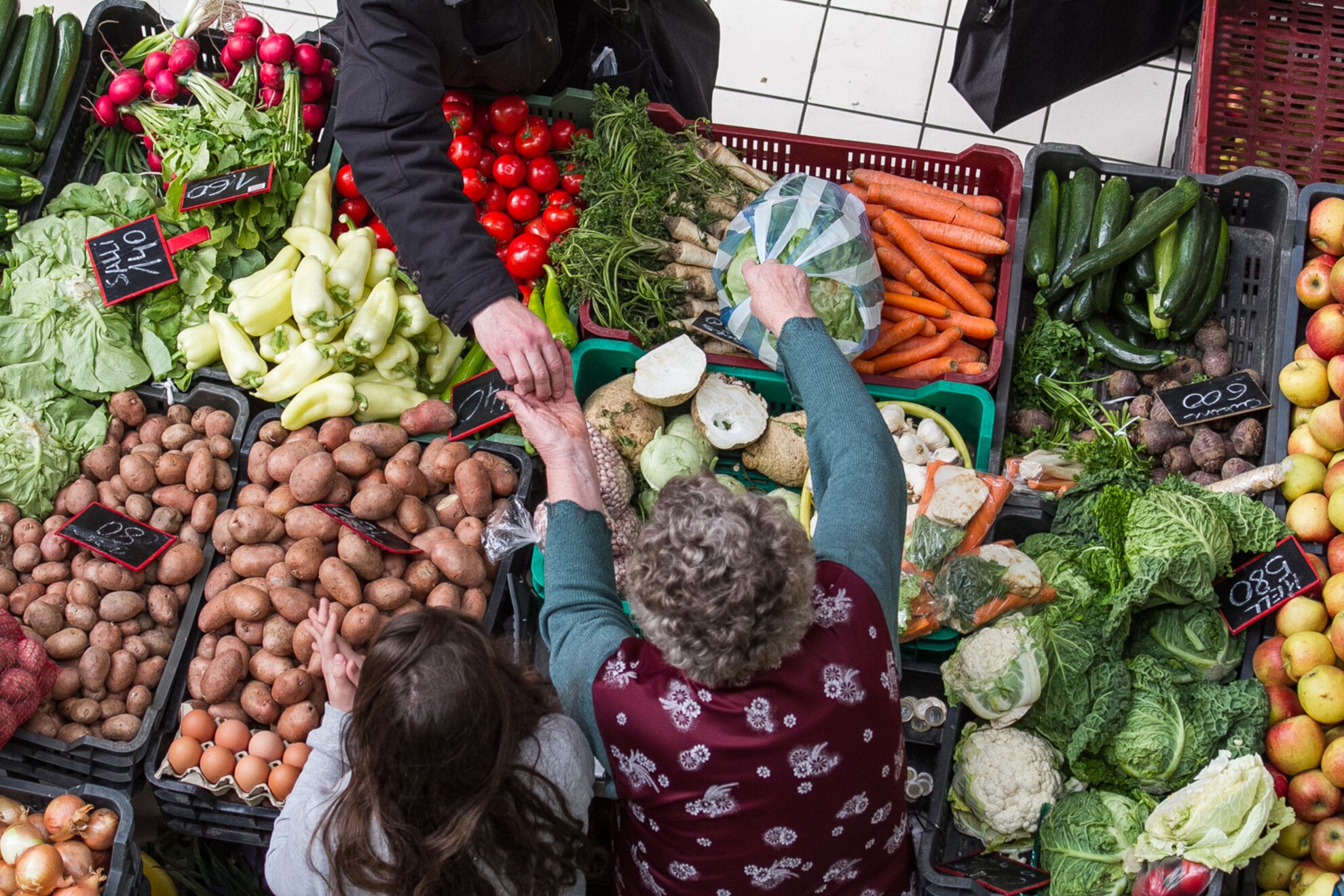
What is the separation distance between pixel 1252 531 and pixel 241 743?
8.00 ft

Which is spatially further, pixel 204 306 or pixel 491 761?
pixel 204 306

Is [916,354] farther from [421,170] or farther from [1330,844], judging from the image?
[1330,844]

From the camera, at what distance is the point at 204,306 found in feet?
10.1

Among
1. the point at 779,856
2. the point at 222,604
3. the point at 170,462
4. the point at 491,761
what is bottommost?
the point at 222,604

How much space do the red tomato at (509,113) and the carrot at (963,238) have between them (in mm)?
1253

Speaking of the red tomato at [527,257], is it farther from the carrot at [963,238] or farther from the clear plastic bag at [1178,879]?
the clear plastic bag at [1178,879]

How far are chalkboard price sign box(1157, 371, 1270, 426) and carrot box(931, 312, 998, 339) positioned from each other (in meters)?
0.48

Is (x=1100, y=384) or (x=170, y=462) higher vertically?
(x=1100, y=384)

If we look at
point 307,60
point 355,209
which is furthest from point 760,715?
point 307,60

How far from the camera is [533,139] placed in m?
3.28

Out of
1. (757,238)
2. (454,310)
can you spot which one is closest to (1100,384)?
(757,238)

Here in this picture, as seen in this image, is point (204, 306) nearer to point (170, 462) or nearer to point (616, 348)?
point (170, 462)

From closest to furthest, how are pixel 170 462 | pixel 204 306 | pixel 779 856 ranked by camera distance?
pixel 779 856
pixel 170 462
pixel 204 306

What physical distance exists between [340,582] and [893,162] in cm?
200
